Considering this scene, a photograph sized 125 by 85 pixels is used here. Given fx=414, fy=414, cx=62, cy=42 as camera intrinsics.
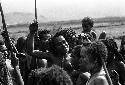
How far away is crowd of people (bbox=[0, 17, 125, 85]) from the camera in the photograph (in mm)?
3957

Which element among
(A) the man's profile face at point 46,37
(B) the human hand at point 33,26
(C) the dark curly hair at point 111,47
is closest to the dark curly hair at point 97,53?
(C) the dark curly hair at point 111,47

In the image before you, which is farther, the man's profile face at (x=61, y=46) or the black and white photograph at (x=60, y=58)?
the man's profile face at (x=61, y=46)

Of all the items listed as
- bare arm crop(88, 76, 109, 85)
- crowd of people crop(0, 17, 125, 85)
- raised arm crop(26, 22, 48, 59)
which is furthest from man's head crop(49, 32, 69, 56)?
bare arm crop(88, 76, 109, 85)

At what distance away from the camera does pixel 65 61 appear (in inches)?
238

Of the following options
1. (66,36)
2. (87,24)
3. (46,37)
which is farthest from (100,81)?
(87,24)

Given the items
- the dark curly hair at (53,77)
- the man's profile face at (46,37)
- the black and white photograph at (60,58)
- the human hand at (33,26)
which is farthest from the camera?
the man's profile face at (46,37)

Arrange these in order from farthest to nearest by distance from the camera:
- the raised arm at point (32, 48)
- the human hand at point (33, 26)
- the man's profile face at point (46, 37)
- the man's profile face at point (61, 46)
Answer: the man's profile face at point (46, 37) → the human hand at point (33, 26) → the raised arm at point (32, 48) → the man's profile face at point (61, 46)

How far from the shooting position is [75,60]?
6.34 meters

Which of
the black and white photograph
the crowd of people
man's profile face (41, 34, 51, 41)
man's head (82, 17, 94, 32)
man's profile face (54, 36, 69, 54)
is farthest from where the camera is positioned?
man's head (82, 17, 94, 32)

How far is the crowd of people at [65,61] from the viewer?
3.96 meters

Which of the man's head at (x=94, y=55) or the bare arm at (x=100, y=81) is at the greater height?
Result: the man's head at (x=94, y=55)

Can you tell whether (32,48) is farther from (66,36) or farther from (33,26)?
(66,36)

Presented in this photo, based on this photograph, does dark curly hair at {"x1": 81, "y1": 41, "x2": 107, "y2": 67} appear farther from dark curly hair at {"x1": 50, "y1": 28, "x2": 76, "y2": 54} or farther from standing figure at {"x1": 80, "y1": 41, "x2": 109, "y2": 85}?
dark curly hair at {"x1": 50, "y1": 28, "x2": 76, "y2": 54}

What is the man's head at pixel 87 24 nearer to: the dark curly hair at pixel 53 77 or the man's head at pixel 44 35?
the man's head at pixel 44 35
